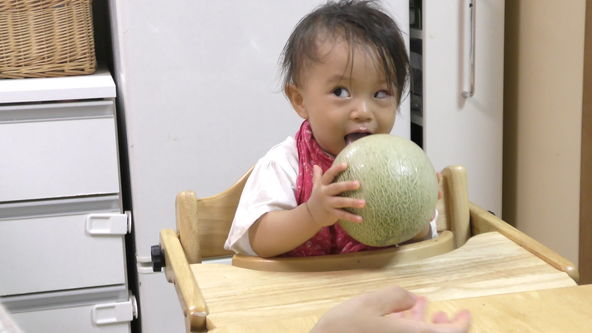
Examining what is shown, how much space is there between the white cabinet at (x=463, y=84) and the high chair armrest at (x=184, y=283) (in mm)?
815

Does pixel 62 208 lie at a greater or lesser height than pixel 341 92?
lesser

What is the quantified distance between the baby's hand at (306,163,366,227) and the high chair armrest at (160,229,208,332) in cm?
16

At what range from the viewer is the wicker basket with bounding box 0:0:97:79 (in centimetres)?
162

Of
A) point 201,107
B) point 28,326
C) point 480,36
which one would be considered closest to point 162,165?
point 201,107

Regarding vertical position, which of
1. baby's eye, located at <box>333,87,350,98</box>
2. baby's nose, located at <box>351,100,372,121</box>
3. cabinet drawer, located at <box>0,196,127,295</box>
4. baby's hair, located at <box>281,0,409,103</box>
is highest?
baby's hair, located at <box>281,0,409,103</box>

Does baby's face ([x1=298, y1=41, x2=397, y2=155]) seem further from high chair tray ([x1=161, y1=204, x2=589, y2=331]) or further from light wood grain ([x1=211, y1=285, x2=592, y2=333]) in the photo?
light wood grain ([x1=211, y1=285, x2=592, y2=333])

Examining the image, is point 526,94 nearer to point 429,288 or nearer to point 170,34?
point 170,34

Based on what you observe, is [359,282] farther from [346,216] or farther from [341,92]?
[341,92]

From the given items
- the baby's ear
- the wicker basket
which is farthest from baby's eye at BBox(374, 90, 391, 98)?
the wicker basket

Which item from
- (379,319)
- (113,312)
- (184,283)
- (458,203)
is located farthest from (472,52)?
(379,319)

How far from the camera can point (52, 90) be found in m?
1.57

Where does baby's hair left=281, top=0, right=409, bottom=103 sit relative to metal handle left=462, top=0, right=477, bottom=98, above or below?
above

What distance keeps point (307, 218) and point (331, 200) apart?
73 mm

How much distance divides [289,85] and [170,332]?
74 cm
